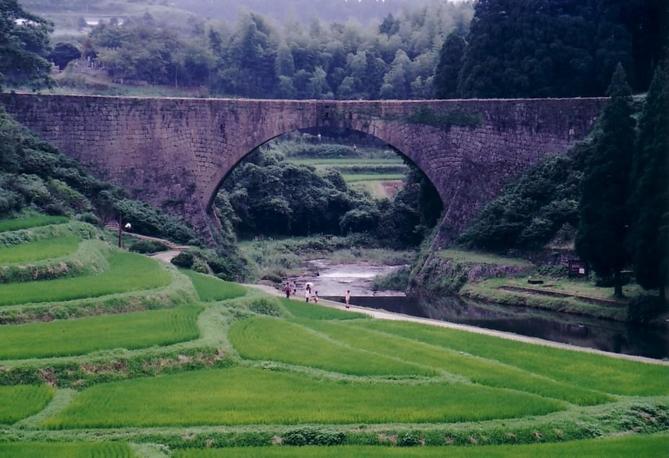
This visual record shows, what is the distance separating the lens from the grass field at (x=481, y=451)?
21.2m

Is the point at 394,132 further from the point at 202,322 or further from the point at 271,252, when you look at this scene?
the point at 202,322

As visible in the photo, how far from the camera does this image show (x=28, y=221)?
127 feet

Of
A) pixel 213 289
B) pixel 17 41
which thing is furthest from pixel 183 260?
pixel 17 41

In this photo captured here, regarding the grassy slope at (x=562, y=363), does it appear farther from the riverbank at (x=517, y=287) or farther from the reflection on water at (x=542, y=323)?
the riverbank at (x=517, y=287)

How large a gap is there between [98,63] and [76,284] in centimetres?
5665

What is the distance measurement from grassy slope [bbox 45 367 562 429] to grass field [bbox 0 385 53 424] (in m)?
0.56

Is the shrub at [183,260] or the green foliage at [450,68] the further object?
the green foliage at [450,68]

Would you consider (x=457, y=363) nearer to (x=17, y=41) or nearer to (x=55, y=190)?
(x=55, y=190)

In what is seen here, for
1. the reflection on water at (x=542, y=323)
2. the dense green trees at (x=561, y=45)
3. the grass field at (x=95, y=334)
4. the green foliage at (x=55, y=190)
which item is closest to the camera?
the grass field at (x=95, y=334)

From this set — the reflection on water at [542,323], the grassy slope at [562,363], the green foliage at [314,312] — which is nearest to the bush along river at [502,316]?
the reflection on water at [542,323]

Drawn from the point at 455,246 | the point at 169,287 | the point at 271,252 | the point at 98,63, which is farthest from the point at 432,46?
the point at 169,287

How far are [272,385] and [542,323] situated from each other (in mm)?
15866

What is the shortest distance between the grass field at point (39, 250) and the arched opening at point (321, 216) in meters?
15.4

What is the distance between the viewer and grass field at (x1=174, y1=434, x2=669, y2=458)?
21.2 metres
